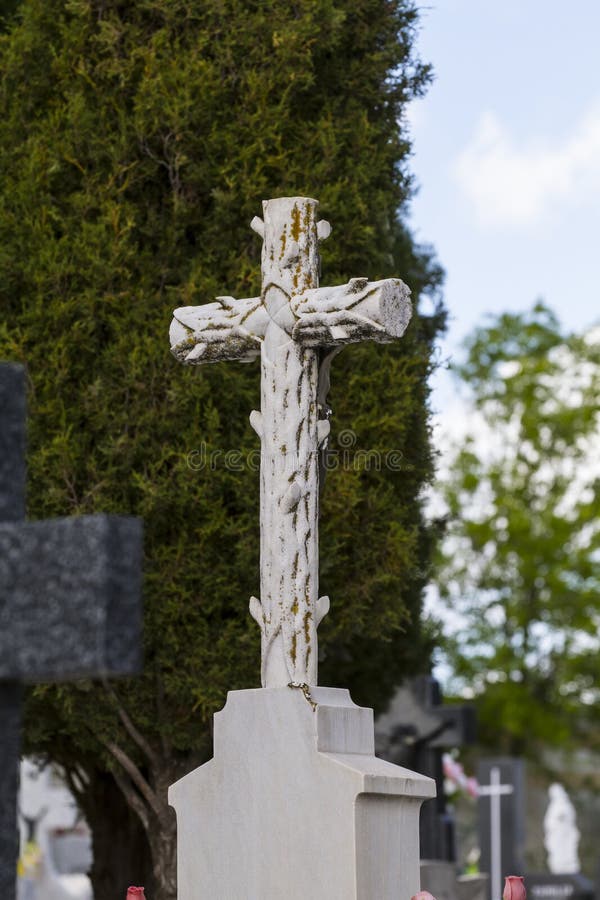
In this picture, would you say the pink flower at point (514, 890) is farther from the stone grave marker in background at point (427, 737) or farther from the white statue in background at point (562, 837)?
the white statue in background at point (562, 837)

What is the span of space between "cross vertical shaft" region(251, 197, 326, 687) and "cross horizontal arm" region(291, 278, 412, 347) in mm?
87

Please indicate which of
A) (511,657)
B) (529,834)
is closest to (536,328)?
(511,657)

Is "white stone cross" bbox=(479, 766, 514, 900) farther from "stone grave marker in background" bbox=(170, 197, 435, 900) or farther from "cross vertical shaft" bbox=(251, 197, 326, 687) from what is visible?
"cross vertical shaft" bbox=(251, 197, 326, 687)

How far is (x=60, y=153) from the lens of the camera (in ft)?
35.0

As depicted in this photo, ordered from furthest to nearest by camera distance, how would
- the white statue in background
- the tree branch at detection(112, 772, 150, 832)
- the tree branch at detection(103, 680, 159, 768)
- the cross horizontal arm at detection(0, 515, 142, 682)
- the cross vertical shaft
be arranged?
the white statue in background, the tree branch at detection(112, 772, 150, 832), the tree branch at detection(103, 680, 159, 768), the cross vertical shaft, the cross horizontal arm at detection(0, 515, 142, 682)

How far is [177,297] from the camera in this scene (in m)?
10.5

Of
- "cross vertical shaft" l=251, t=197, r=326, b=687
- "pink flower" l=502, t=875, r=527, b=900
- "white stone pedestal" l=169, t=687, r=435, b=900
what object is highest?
"cross vertical shaft" l=251, t=197, r=326, b=687

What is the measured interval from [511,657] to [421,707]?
13.4 meters

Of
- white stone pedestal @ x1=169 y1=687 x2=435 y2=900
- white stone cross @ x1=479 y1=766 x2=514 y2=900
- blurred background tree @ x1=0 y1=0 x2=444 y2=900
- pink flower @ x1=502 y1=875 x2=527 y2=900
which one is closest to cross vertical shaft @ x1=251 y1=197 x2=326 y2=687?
white stone pedestal @ x1=169 y1=687 x2=435 y2=900

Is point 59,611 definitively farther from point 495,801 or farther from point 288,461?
point 495,801

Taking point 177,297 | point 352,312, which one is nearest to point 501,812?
point 177,297

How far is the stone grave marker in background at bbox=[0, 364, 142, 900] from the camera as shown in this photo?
9.09 ft

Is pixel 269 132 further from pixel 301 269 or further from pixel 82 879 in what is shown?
pixel 82 879

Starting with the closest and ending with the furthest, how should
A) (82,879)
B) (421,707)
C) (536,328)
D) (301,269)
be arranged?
(301,269)
(421,707)
(82,879)
(536,328)
